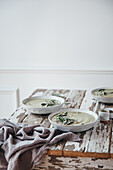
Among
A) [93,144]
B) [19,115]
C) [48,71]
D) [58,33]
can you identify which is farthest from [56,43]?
[93,144]

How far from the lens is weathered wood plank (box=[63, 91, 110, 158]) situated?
4.14 feet

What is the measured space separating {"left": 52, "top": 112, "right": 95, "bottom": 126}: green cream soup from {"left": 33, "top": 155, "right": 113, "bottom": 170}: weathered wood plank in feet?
0.81

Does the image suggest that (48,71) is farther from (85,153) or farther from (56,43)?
(85,153)

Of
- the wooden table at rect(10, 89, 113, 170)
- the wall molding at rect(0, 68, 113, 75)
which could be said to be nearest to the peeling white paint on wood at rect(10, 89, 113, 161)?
the wooden table at rect(10, 89, 113, 170)

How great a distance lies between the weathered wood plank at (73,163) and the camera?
1.26 meters

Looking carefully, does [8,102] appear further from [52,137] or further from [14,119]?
[52,137]

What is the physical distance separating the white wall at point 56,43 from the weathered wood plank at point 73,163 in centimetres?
186

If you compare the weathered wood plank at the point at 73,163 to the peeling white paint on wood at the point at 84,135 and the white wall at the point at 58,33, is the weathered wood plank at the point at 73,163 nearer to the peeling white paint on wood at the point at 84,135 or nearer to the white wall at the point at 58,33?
the peeling white paint on wood at the point at 84,135

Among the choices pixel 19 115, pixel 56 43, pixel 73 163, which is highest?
pixel 56 43

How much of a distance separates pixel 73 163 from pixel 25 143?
0.28 metres

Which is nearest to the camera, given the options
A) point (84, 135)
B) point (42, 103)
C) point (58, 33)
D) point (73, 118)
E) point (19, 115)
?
point (84, 135)

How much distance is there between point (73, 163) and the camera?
1298 millimetres

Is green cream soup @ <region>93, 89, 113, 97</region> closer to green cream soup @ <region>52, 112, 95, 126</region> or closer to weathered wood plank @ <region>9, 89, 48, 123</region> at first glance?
green cream soup @ <region>52, 112, 95, 126</region>

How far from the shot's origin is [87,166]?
128cm
